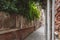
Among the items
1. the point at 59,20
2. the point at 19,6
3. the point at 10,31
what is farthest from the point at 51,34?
the point at 19,6

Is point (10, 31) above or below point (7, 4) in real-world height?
below

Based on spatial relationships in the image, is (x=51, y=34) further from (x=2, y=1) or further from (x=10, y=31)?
(x=10, y=31)

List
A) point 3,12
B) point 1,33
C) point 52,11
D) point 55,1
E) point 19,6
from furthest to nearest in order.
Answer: point 19,6 → point 3,12 → point 1,33 → point 55,1 → point 52,11

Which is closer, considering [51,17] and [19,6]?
[51,17]

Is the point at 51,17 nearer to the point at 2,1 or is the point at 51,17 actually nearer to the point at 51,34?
the point at 51,34

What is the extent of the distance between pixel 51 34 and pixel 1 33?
13.9 ft

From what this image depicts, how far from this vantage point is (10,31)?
25.8 feet

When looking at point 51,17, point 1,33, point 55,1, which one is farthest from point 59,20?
point 1,33

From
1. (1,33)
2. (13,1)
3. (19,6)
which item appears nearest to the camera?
(1,33)

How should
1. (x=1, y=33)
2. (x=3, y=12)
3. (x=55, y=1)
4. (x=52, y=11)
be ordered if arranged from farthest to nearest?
(x=3, y=12) < (x=1, y=33) < (x=55, y=1) < (x=52, y=11)

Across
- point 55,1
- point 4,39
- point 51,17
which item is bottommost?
point 4,39

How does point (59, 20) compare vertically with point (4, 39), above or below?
above

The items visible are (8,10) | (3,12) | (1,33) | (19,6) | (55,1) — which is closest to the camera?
(55,1)

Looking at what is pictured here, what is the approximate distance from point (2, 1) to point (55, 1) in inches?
177
